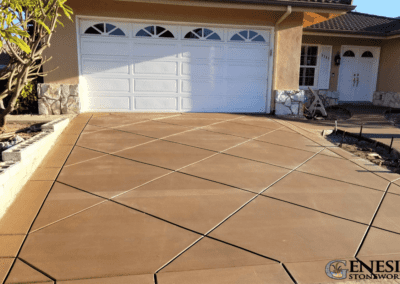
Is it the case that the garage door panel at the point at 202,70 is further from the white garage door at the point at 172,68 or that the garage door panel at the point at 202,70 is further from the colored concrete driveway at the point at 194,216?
the colored concrete driveway at the point at 194,216

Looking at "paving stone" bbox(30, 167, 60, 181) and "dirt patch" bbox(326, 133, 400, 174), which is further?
"dirt patch" bbox(326, 133, 400, 174)

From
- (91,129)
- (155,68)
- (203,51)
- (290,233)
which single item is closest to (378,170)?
(290,233)

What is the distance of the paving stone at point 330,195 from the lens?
9.32 ft

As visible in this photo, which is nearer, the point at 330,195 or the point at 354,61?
the point at 330,195

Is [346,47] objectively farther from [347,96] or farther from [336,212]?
[336,212]

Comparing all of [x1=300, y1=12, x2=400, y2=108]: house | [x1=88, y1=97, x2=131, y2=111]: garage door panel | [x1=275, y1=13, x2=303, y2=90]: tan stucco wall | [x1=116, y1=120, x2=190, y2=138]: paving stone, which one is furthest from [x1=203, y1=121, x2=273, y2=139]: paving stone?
[x1=300, y1=12, x2=400, y2=108]: house

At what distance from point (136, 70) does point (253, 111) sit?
339cm

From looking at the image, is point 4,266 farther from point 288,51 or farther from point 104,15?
point 288,51

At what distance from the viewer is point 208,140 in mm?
5387

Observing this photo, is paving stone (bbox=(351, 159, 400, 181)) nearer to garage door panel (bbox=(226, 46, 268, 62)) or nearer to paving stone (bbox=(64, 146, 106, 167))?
paving stone (bbox=(64, 146, 106, 167))

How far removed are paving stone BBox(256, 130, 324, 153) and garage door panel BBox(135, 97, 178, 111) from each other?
10.3ft

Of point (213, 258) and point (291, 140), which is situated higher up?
point (291, 140)

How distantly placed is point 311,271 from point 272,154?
282 centimetres

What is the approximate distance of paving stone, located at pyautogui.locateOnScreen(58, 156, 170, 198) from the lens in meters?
3.23
